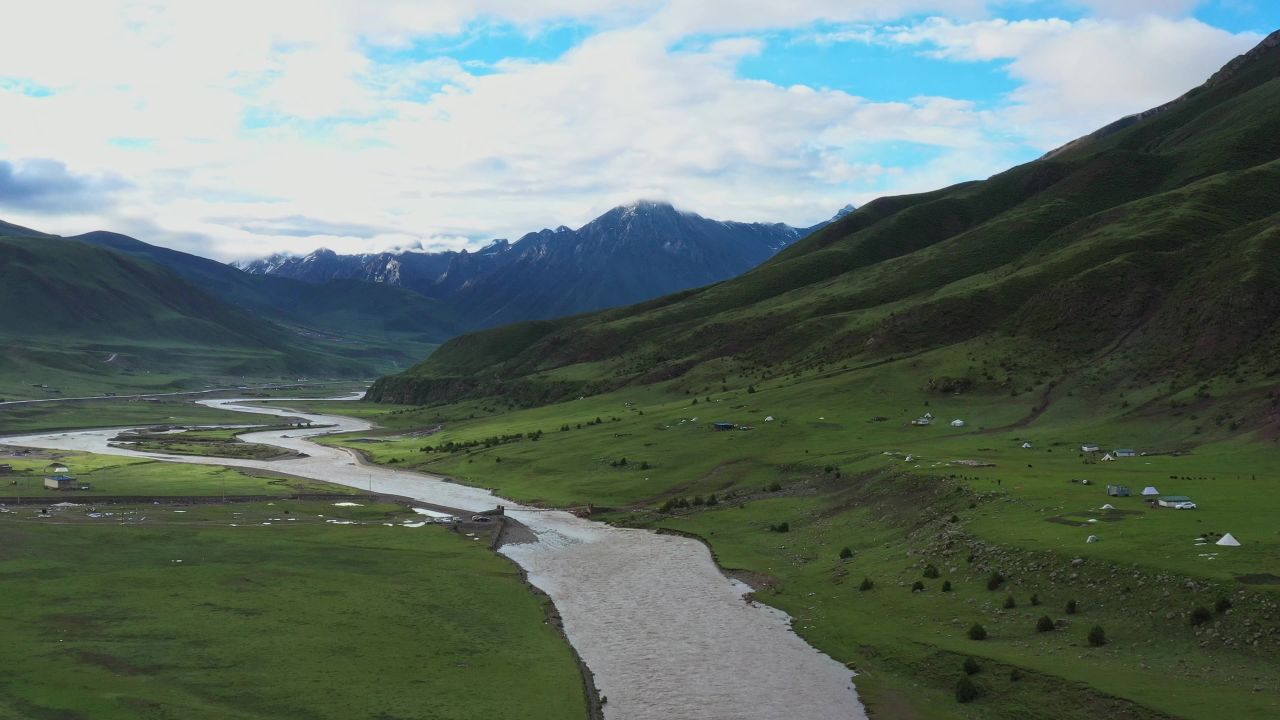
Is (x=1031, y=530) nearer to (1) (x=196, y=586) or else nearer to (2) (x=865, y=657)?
(2) (x=865, y=657)

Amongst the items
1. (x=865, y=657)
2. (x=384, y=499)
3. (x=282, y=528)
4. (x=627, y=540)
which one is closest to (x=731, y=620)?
(x=865, y=657)

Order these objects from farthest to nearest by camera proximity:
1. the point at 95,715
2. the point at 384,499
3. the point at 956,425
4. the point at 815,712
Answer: the point at 956,425 < the point at 384,499 < the point at 815,712 < the point at 95,715

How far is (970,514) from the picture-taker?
256 feet

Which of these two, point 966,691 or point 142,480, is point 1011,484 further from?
point 142,480

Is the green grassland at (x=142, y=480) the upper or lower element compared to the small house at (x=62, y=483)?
lower

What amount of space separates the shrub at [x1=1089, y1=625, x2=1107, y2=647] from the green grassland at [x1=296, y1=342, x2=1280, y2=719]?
0.58 metres

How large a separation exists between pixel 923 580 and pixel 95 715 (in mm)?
49878

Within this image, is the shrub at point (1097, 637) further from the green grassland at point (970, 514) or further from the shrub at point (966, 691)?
the shrub at point (966, 691)

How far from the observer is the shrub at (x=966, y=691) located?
1959 inches

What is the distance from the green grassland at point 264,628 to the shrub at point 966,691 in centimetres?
1889

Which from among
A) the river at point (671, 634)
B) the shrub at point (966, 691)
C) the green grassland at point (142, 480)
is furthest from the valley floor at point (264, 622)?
the shrub at point (966, 691)

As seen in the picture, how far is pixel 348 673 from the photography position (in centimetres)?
5172

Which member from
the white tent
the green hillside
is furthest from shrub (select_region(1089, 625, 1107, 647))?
the white tent

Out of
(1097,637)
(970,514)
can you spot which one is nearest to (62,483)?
(970,514)
